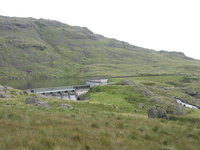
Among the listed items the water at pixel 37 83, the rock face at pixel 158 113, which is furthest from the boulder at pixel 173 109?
the water at pixel 37 83

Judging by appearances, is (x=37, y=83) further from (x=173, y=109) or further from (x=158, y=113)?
(x=158, y=113)

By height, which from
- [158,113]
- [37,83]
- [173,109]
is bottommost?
[37,83]

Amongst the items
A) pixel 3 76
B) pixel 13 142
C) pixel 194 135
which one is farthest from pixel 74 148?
pixel 3 76

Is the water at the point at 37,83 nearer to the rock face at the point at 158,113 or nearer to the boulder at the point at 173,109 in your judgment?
the boulder at the point at 173,109

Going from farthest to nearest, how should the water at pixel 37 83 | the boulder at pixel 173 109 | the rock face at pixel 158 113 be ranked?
the water at pixel 37 83, the boulder at pixel 173 109, the rock face at pixel 158 113

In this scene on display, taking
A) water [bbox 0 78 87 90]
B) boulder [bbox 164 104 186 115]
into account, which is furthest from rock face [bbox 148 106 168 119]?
water [bbox 0 78 87 90]

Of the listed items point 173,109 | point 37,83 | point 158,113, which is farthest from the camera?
point 37,83

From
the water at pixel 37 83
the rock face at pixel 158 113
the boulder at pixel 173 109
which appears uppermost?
the rock face at pixel 158 113

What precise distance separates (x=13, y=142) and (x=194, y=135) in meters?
10.7

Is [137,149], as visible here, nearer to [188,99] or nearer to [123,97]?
[123,97]

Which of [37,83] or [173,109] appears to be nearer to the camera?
[173,109]

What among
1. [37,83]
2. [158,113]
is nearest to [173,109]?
[158,113]

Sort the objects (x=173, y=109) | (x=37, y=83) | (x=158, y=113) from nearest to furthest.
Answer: (x=158, y=113), (x=173, y=109), (x=37, y=83)

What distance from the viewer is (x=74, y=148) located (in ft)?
20.9
